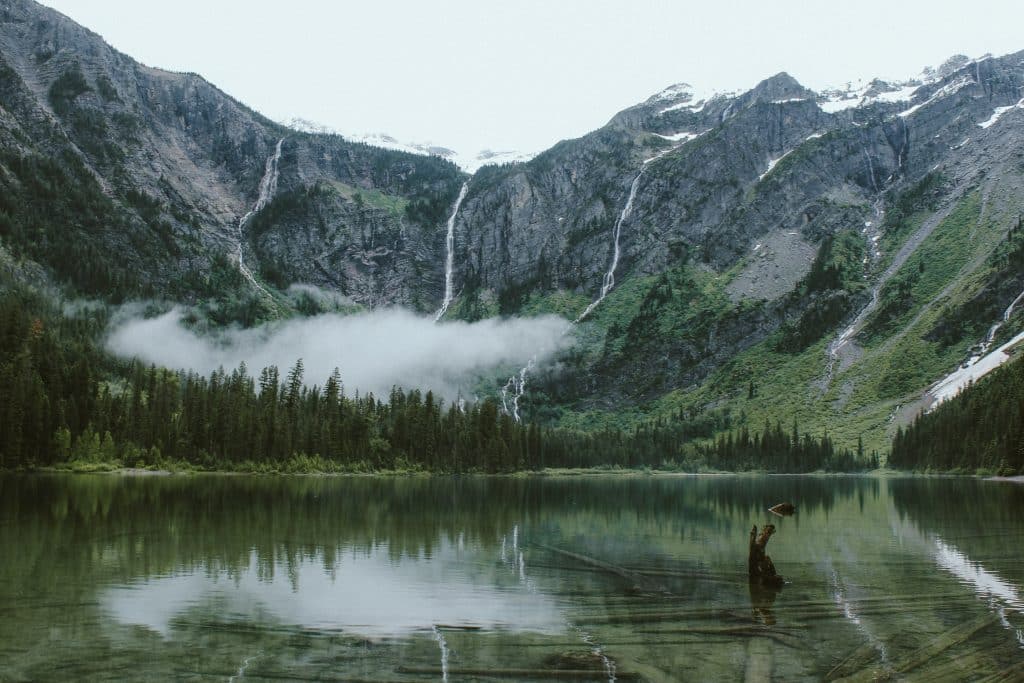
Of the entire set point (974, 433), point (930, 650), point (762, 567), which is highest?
point (974, 433)

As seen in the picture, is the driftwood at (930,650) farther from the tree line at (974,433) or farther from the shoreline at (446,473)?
the tree line at (974,433)

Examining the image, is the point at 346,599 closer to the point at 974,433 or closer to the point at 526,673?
the point at 526,673

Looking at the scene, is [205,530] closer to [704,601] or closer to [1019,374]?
[704,601]

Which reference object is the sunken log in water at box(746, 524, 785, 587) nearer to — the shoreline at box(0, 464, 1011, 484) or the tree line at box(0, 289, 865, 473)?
the shoreline at box(0, 464, 1011, 484)

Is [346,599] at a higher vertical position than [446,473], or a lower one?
higher

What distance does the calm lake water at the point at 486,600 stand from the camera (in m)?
17.4

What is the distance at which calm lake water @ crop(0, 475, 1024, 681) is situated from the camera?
17422 millimetres

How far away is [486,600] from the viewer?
83.2 feet

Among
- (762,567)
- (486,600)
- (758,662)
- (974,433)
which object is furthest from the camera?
(974,433)

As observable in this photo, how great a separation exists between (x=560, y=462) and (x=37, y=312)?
125m

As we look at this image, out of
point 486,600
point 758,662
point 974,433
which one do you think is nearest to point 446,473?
point 974,433

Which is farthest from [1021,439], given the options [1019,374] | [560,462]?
[560,462]

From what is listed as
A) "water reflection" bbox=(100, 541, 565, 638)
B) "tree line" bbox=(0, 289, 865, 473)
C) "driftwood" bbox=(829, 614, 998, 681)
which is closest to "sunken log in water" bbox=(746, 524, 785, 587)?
"driftwood" bbox=(829, 614, 998, 681)

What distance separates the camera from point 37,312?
190 meters
